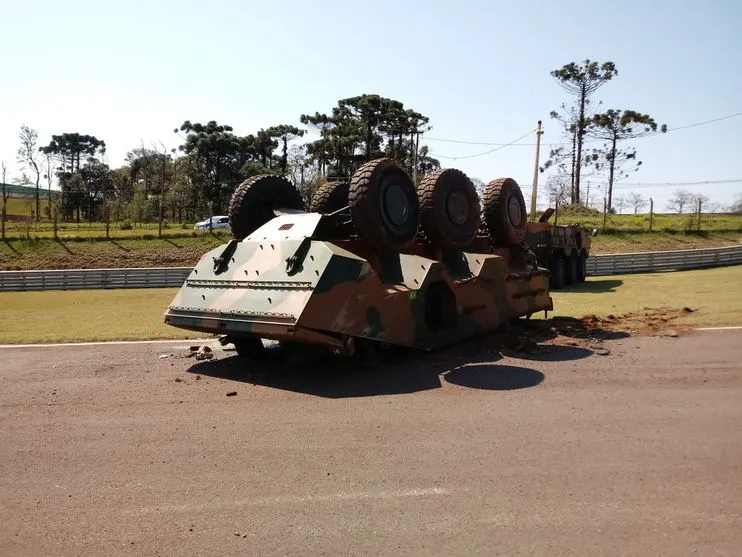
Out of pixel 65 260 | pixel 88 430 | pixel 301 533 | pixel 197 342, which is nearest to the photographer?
pixel 301 533

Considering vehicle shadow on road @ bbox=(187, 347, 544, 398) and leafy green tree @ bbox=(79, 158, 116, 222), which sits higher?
leafy green tree @ bbox=(79, 158, 116, 222)

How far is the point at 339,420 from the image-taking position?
6.32 m

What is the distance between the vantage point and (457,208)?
1037 cm

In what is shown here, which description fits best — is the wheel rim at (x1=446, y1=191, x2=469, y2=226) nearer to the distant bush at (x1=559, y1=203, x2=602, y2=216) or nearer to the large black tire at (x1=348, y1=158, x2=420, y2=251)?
the large black tire at (x1=348, y1=158, x2=420, y2=251)

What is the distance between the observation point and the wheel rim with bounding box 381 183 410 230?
913cm

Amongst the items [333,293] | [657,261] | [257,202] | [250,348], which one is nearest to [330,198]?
[257,202]

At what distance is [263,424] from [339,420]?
731 millimetres

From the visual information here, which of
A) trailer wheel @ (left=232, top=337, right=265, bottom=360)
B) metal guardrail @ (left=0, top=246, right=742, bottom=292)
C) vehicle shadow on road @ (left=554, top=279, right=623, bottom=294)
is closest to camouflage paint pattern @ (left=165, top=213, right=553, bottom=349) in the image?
trailer wheel @ (left=232, top=337, right=265, bottom=360)

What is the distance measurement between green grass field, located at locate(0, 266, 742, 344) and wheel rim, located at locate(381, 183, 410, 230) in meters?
4.91

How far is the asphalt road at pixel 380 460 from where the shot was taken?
3.95 metres

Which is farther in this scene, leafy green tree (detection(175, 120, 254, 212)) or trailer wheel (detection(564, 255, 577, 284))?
leafy green tree (detection(175, 120, 254, 212))

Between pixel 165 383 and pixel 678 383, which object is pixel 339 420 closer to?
pixel 165 383

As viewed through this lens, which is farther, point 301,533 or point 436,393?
point 436,393

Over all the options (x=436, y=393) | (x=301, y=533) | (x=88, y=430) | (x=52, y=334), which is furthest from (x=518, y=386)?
(x=52, y=334)
